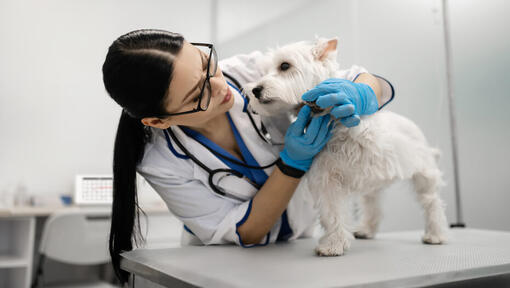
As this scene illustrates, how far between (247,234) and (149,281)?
0.35 m

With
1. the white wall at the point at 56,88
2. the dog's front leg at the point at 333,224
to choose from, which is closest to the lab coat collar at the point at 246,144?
the dog's front leg at the point at 333,224

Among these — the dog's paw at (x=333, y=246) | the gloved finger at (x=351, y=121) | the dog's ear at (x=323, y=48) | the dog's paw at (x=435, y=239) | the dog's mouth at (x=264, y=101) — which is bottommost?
the dog's paw at (x=435, y=239)

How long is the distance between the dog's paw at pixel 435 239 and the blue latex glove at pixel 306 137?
1.43ft

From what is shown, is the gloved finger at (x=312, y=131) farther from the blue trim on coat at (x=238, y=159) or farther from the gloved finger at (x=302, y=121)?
the blue trim on coat at (x=238, y=159)

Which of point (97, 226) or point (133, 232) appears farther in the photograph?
point (97, 226)

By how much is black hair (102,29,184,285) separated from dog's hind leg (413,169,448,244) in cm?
82

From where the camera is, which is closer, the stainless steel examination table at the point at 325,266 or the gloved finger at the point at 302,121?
the stainless steel examination table at the point at 325,266

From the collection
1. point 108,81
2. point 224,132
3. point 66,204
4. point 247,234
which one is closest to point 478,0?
point 224,132

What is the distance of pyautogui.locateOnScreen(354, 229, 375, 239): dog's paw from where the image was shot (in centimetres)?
133

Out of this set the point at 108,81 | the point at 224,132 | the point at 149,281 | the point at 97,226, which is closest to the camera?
the point at 149,281

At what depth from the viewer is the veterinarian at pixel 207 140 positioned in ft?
3.13

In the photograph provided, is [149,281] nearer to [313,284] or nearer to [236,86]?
[313,284]

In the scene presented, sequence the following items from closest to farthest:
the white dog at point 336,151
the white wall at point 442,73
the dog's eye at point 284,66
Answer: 1. the white dog at point 336,151
2. the dog's eye at point 284,66
3. the white wall at point 442,73

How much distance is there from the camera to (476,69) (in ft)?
5.77
